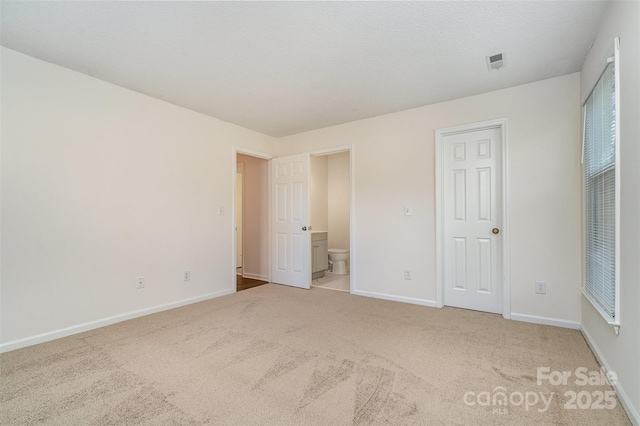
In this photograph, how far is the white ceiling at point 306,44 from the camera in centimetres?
194

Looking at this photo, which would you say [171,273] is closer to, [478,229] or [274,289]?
[274,289]

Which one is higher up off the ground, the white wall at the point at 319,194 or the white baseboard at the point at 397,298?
the white wall at the point at 319,194

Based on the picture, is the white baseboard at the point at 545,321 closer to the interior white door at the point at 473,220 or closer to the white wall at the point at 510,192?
the white wall at the point at 510,192

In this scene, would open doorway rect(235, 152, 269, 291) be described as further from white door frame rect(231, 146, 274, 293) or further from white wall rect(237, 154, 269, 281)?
white door frame rect(231, 146, 274, 293)

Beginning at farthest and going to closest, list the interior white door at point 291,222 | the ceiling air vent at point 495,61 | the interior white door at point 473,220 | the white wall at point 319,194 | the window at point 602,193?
the white wall at point 319,194 < the interior white door at point 291,222 < the interior white door at point 473,220 < the ceiling air vent at point 495,61 < the window at point 602,193

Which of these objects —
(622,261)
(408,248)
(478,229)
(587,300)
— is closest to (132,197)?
(408,248)

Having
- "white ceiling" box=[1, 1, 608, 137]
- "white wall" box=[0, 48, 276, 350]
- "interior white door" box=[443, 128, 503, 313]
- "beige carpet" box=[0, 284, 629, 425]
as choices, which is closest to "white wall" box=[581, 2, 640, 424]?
"beige carpet" box=[0, 284, 629, 425]

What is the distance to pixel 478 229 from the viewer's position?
333 cm

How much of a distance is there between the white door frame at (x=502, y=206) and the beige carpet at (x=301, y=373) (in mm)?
348

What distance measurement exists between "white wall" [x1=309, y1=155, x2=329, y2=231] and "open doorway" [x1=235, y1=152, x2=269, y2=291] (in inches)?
39.3

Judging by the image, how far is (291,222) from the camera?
465cm

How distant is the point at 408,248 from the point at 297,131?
2.45 metres

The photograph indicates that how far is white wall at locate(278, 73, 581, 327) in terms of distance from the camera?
2803mm

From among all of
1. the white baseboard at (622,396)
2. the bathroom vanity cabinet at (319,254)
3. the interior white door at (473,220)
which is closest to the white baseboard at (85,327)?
the bathroom vanity cabinet at (319,254)
